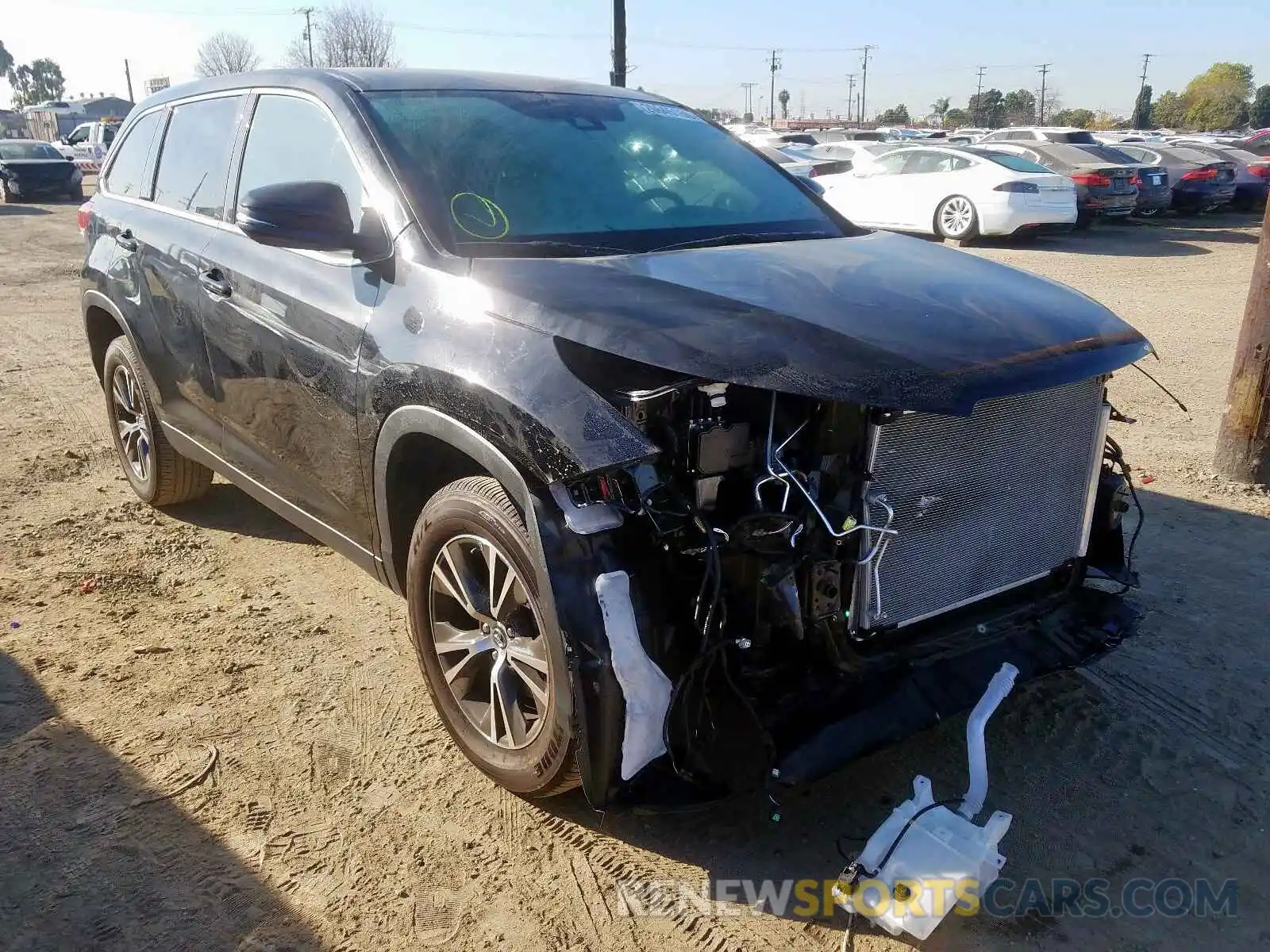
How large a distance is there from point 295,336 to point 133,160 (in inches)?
90.9

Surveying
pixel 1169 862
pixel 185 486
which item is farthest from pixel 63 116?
pixel 1169 862

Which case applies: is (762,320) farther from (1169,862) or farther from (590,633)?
(1169,862)

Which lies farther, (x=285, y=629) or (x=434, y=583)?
(x=285, y=629)

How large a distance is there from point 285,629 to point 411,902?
64.9 inches

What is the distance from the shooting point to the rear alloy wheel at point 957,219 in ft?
49.1

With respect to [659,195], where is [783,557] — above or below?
below

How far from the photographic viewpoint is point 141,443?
497 centimetres

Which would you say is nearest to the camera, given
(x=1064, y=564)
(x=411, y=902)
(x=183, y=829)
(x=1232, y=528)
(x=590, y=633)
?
(x=590, y=633)

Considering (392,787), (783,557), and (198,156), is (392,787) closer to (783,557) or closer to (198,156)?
(783,557)

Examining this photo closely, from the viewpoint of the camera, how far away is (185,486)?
4930mm

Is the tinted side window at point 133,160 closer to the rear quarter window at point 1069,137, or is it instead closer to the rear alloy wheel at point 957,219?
the rear alloy wheel at point 957,219

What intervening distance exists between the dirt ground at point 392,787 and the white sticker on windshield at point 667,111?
2.22 m

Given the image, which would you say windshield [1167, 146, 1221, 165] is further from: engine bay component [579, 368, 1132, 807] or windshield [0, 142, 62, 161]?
windshield [0, 142, 62, 161]

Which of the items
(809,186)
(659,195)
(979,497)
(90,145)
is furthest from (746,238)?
(90,145)
